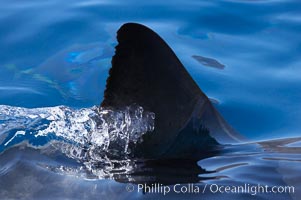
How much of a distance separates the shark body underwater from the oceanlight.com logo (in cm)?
52

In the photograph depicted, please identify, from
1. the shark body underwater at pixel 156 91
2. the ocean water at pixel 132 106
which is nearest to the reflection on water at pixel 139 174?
the ocean water at pixel 132 106

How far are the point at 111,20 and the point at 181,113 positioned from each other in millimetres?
3392

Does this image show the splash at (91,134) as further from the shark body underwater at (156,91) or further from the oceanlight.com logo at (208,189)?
the oceanlight.com logo at (208,189)

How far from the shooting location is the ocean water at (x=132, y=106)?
3.41 m

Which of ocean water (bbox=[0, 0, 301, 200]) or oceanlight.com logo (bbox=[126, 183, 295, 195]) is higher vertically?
ocean water (bbox=[0, 0, 301, 200])

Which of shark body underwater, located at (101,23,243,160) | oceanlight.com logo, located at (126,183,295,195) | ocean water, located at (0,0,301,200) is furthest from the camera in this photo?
shark body underwater, located at (101,23,243,160)

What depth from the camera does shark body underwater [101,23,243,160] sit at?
382cm

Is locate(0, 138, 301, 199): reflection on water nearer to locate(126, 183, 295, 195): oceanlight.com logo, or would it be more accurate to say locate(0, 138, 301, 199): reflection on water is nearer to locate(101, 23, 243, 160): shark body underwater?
locate(126, 183, 295, 195): oceanlight.com logo

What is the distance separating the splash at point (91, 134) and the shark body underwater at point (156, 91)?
61 millimetres

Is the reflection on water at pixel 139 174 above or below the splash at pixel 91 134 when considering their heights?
below

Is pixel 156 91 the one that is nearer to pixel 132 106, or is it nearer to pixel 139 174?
pixel 132 106

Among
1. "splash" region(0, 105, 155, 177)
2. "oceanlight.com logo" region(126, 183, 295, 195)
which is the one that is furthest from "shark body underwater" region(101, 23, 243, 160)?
"oceanlight.com logo" region(126, 183, 295, 195)

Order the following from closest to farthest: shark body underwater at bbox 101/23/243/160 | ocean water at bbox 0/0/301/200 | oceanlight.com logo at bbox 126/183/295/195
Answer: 1. oceanlight.com logo at bbox 126/183/295/195
2. ocean water at bbox 0/0/301/200
3. shark body underwater at bbox 101/23/243/160

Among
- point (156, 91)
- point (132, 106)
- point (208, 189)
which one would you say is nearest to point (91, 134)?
point (132, 106)
